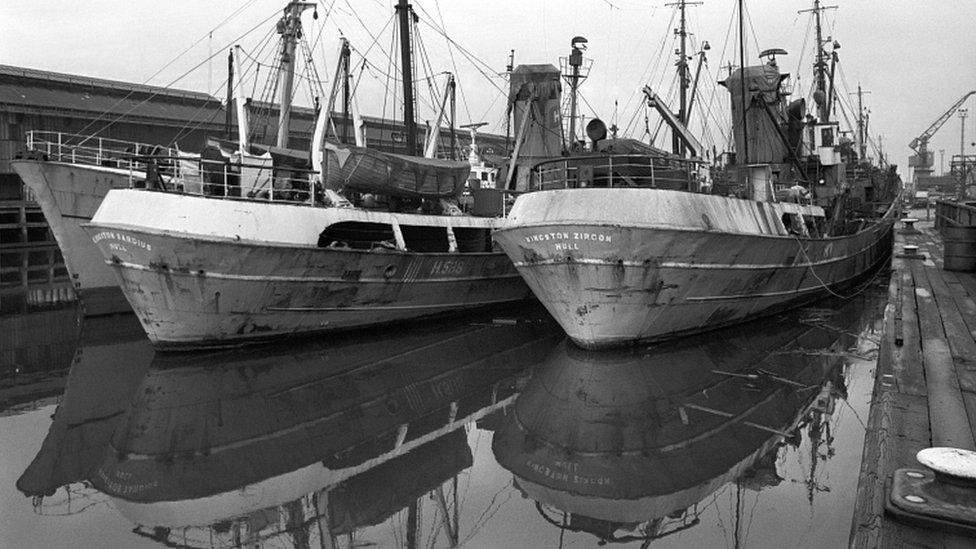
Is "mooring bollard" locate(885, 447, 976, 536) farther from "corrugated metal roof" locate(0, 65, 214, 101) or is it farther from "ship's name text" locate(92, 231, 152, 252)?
"corrugated metal roof" locate(0, 65, 214, 101)

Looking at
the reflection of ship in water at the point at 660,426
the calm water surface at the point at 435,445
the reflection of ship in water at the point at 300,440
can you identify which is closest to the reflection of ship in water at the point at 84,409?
the calm water surface at the point at 435,445

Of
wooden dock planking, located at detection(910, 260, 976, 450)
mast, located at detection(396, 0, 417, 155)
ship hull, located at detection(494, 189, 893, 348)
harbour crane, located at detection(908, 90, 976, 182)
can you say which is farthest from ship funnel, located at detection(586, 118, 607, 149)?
harbour crane, located at detection(908, 90, 976, 182)

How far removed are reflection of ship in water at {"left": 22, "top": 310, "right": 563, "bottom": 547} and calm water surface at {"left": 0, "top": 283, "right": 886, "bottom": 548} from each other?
0.11ft

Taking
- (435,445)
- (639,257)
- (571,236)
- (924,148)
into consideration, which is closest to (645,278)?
(639,257)

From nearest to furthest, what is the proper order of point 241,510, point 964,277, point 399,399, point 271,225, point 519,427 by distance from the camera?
point 241,510 < point 519,427 < point 399,399 < point 271,225 < point 964,277

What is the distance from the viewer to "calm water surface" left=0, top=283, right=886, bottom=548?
623cm

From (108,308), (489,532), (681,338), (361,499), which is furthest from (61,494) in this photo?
(108,308)

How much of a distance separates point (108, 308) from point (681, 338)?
1428cm

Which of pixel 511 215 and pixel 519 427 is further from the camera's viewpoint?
pixel 511 215

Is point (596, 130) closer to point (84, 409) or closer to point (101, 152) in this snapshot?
point (84, 409)

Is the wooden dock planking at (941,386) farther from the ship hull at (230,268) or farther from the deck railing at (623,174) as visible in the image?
the ship hull at (230,268)

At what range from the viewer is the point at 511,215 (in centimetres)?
1395

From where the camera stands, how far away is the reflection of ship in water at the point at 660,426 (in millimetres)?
6680

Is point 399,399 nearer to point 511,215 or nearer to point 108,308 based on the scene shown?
point 511,215
